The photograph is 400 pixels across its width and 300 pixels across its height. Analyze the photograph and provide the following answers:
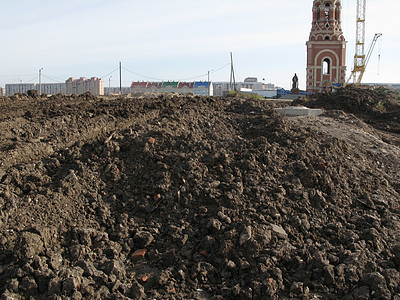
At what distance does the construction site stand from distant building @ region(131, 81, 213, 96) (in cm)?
4970

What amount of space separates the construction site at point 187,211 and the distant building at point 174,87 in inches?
1957

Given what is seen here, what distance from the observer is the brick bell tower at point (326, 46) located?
3238 centimetres

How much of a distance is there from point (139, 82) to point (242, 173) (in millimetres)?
66300

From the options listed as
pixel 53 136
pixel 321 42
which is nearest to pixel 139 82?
pixel 321 42

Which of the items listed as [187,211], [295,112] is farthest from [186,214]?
[295,112]

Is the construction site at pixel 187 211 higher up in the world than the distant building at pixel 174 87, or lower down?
lower down

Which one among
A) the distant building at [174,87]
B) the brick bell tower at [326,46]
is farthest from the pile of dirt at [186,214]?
the distant building at [174,87]

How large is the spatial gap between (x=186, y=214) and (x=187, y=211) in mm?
43

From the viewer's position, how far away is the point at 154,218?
4750 millimetres

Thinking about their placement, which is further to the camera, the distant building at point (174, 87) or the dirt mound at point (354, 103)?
the distant building at point (174, 87)

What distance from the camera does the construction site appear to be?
3898 millimetres

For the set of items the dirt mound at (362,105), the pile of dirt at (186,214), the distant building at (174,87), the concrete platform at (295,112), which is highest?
the distant building at (174,87)

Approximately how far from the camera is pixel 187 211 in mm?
4812

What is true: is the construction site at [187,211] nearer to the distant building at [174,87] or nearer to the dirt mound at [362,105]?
the dirt mound at [362,105]
